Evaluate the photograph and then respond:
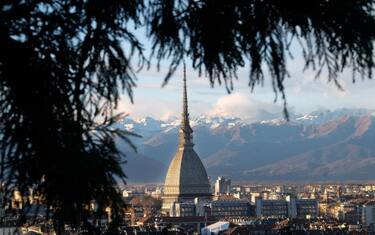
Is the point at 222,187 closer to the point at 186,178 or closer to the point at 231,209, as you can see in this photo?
the point at 186,178

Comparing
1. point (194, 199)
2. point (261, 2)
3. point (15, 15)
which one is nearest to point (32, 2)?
point (15, 15)

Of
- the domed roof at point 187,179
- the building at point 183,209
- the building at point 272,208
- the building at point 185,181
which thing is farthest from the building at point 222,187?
the building at point 183,209

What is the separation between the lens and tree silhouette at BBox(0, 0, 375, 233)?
4211mm

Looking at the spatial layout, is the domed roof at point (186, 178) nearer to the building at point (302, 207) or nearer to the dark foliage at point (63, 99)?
the building at point (302, 207)

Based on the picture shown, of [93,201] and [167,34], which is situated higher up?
[167,34]

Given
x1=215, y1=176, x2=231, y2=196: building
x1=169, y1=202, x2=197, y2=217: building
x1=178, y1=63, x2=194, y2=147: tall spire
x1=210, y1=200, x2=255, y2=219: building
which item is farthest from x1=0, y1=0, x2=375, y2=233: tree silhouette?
x1=215, y1=176, x2=231, y2=196: building

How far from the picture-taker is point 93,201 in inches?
173

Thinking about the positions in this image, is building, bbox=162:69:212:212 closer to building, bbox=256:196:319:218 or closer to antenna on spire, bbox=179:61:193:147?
antenna on spire, bbox=179:61:193:147

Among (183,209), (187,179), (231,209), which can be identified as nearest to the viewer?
(183,209)

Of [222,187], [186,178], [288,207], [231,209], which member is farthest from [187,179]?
[222,187]

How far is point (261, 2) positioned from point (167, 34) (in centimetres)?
34

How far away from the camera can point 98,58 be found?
4.48m

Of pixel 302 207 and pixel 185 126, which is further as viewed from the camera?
pixel 185 126

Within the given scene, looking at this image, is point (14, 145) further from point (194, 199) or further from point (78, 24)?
point (194, 199)
